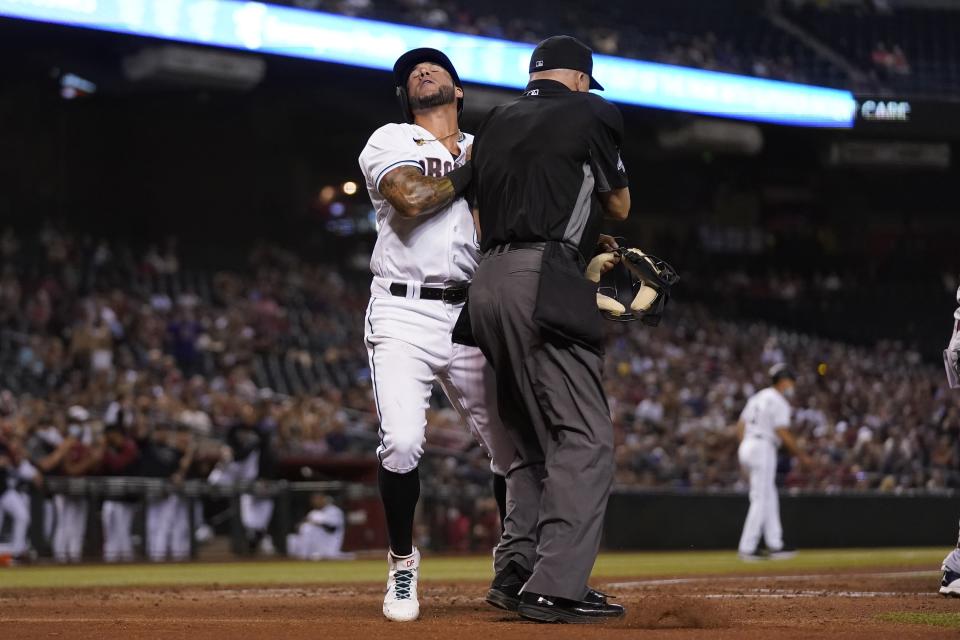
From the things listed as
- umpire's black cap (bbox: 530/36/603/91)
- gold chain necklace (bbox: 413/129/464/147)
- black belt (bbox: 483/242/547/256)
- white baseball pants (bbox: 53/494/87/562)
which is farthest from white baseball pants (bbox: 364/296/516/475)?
white baseball pants (bbox: 53/494/87/562)

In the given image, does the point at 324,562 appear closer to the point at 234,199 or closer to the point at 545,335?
the point at 545,335

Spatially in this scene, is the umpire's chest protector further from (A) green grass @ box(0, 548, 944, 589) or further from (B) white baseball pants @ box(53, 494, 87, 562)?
(B) white baseball pants @ box(53, 494, 87, 562)

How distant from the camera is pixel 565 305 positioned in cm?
462

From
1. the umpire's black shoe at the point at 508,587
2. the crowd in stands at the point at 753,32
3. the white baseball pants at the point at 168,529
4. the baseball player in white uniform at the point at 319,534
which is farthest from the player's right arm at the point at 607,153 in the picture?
the crowd in stands at the point at 753,32

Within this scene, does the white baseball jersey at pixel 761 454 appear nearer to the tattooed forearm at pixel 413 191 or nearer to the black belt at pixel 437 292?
the black belt at pixel 437 292

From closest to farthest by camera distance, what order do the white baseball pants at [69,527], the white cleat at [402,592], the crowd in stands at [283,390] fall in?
the white cleat at [402,592] < the white baseball pants at [69,527] < the crowd in stands at [283,390]

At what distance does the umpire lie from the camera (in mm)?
4566

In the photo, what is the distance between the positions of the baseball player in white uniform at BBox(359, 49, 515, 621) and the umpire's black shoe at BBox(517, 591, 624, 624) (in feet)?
1.59

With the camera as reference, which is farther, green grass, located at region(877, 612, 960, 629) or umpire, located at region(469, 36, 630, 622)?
green grass, located at region(877, 612, 960, 629)

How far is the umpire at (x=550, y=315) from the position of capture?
4566mm

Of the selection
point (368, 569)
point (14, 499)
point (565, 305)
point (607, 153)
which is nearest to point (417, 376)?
point (565, 305)

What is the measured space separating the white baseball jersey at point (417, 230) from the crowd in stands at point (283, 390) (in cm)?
872

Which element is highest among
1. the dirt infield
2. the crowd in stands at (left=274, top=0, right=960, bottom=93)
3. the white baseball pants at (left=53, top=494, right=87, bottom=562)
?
the crowd in stands at (left=274, top=0, right=960, bottom=93)

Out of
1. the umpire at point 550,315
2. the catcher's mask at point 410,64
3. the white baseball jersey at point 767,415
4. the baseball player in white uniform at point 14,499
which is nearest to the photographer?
the umpire at point 550,315
